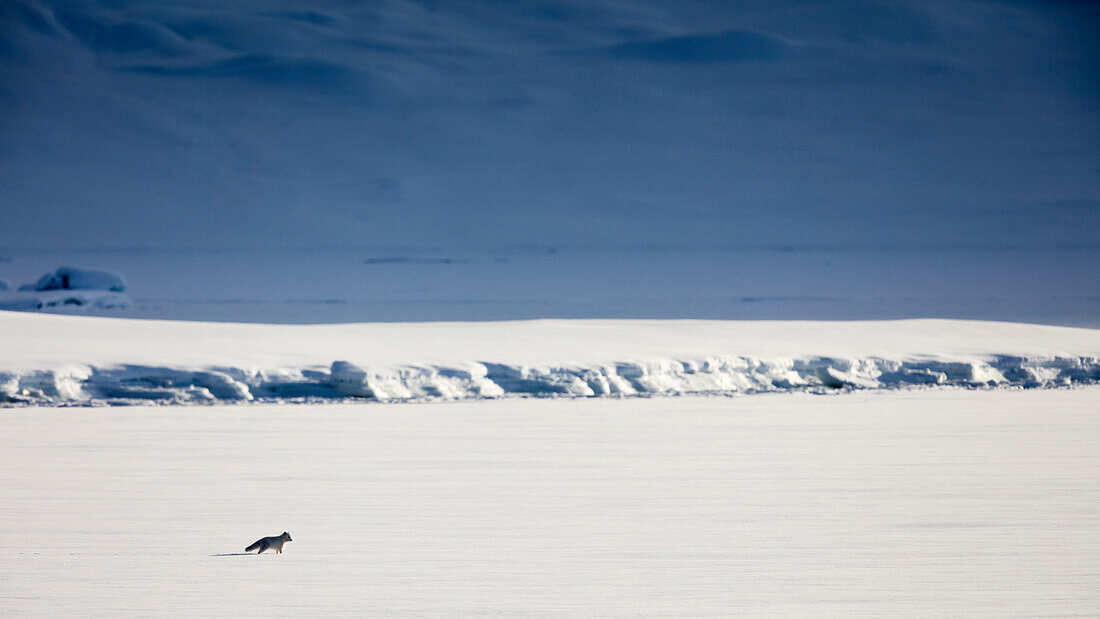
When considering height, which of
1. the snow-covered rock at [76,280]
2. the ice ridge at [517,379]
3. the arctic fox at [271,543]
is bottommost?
the arctic fox at [271,543]

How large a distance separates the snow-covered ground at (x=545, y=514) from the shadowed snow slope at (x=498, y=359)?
0.60 metres

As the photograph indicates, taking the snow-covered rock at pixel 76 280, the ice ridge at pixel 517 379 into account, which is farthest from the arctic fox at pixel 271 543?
the snow-covered rock at pixel 76 280

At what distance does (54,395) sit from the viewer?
7953mm

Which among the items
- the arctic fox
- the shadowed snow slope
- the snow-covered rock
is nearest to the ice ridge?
the shadowed snow slope

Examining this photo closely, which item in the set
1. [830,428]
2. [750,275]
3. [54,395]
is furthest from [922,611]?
[750,275]

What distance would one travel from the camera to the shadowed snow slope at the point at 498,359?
8344 millimetres

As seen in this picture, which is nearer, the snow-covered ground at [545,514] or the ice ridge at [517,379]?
the snow-covered ground at [545,514]

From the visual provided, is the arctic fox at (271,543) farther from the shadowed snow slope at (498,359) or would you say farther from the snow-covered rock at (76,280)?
the snow-covered rock at (76,280)

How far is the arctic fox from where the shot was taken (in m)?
3.78

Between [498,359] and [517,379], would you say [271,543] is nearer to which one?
[517,379]

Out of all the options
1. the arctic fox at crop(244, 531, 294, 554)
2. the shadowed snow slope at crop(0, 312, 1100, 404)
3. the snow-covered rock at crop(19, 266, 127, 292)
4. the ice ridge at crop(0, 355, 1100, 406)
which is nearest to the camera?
the arctic fox at crop(244, 531, 294, 554)

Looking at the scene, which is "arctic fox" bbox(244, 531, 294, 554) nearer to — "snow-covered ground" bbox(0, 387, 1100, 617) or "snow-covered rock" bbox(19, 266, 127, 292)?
"snow-covered ground" bbox(0, 387, 1100, 617)

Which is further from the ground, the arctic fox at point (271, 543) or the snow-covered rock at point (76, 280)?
the snow-covered rock at point (76, 280)

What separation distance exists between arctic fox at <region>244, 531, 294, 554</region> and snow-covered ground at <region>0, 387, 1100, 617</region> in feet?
0.16
